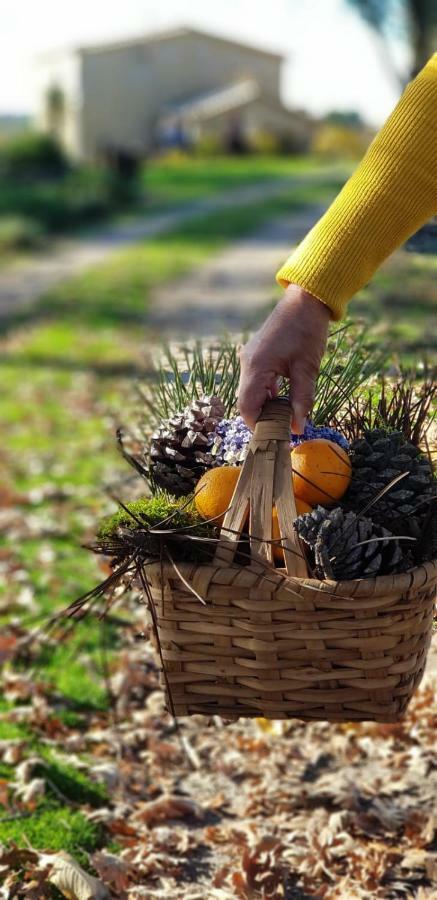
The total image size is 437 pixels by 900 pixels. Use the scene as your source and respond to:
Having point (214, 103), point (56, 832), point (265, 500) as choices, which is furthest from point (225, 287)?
point (214, 103)

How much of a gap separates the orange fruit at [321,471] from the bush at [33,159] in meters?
27.2

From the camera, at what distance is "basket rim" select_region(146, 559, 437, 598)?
1.67 metres

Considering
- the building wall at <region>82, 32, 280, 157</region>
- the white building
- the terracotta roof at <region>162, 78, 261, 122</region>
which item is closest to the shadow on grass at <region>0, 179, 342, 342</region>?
the white building

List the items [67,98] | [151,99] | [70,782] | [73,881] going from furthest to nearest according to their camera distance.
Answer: [151,99] < [67,98] < [70,782] < [73,881]

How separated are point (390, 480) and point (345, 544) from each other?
0.68ft

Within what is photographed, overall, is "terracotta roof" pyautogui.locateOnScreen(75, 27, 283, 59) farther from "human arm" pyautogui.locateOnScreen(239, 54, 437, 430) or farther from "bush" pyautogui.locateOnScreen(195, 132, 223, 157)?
"human arm" pyautogui.locateOnScreen(239, 54, 437, 430)

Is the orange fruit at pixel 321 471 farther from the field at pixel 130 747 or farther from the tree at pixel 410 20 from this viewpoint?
the tree at pixel 410 20

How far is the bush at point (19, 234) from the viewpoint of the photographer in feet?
59.0

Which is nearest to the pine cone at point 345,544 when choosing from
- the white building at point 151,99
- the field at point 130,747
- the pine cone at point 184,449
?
the pine cone at point 184,449

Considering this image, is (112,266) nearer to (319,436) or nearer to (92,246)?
(92,246)

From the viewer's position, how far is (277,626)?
1767 millimetres

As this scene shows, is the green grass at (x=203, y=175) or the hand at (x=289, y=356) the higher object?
the green grass at (x=203, y=175)

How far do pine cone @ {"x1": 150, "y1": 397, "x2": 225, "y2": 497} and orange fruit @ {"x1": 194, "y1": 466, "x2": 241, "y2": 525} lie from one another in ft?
0.37

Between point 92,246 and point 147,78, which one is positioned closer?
point 92,246
